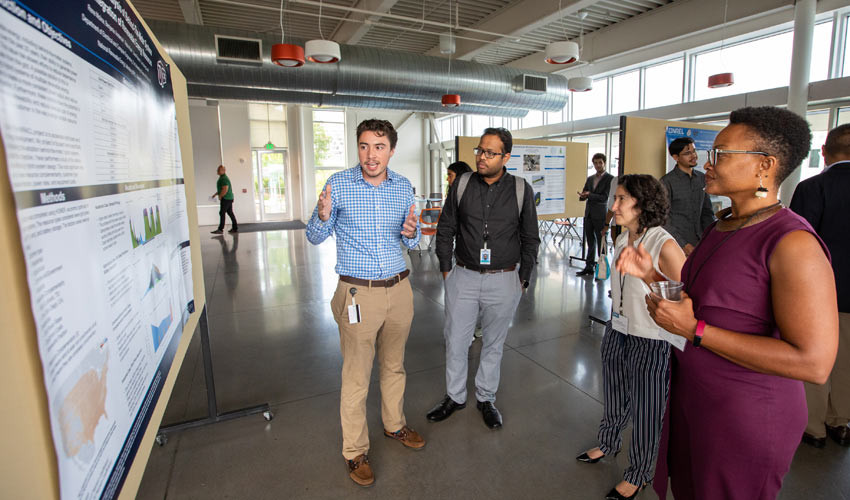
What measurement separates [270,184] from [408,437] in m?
15.1

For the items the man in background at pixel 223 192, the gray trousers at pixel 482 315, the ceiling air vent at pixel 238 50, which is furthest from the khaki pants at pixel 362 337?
the man in background at pixel 223 192

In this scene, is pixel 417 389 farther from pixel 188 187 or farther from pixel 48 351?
pixel 48 351

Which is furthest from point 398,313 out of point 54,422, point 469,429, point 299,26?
point 299,26

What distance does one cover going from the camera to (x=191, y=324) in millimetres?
2018

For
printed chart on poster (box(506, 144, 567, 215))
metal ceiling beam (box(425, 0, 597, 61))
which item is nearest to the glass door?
metal ceiling beam (box(425, 0, 597, 61))

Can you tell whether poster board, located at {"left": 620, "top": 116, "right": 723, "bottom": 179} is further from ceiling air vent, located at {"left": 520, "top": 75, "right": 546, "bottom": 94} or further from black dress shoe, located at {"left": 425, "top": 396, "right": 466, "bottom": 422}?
ceiling air vent, located at {"left": 520, "top": 75, "right": 546, "bottom": 94}

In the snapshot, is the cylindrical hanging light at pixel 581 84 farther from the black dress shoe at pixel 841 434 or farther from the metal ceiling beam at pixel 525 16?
the black dress shoe at pixel 841 434

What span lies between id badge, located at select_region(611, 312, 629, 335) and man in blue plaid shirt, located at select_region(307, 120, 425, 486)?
3.36 feet

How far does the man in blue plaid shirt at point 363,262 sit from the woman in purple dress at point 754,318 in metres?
1.29

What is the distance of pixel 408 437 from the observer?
2428mm

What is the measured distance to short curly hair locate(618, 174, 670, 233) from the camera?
188 cm

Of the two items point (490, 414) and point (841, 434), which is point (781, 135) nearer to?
point (490, 414)

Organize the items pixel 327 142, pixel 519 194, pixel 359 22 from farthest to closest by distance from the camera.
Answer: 1. pixel 327 142
2. pixel 359 22
3. pixel 519 194

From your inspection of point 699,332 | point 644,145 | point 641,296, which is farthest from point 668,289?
point 644,145
